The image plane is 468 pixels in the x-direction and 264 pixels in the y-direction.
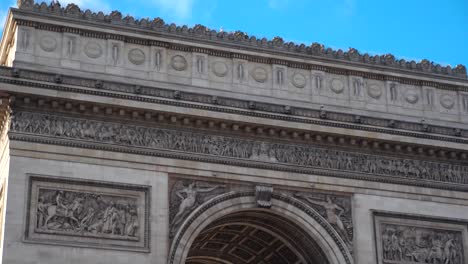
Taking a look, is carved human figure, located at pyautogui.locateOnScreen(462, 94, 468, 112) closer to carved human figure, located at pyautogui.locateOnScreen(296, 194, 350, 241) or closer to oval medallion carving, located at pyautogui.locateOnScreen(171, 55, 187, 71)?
carved human figure, located at pyautogui.locateOnScreen(296, 194, 350, 241)

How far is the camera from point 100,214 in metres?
26.0

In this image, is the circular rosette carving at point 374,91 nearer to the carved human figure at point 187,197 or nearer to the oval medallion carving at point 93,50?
the carved human figure at point 187,197

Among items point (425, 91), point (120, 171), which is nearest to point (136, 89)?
point (120, 171)

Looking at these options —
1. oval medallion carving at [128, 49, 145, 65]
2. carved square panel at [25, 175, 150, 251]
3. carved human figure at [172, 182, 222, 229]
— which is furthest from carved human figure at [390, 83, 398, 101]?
carved square panel at [25, 175, 150, 251]

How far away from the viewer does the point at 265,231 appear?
97.0ft

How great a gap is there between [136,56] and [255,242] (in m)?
6.64

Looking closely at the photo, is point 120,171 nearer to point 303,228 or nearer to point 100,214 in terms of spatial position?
point 100,214

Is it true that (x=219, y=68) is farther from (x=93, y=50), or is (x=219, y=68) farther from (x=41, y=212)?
(x=41, y=212)

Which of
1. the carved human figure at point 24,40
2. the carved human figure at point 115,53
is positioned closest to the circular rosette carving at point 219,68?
the carved human figure at point 115,53

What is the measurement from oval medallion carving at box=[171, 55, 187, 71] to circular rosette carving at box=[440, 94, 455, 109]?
8220mm

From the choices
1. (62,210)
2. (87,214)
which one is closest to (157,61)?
(87,214)

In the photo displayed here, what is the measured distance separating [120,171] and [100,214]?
4.19ft

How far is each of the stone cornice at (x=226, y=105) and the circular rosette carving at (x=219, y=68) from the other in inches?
52.6

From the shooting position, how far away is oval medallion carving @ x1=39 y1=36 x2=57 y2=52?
2755 cm
